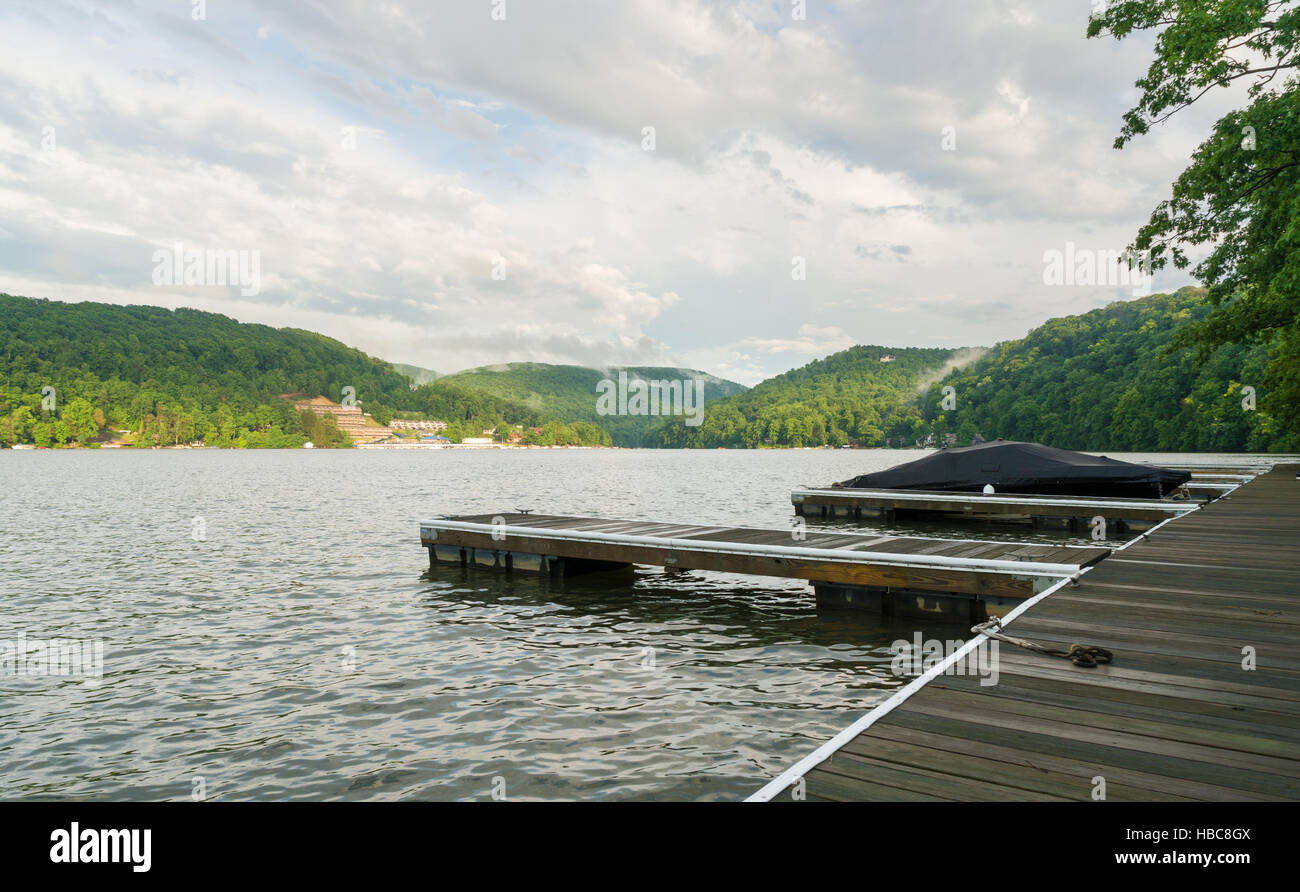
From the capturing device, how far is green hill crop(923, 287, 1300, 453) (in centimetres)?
7980

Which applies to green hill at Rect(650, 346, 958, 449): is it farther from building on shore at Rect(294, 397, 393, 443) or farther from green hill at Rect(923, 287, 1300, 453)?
building on shore at Rect(294, 397, 393, 443)

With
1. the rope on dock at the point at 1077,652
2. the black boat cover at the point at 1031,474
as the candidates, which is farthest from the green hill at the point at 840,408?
the rope on dock at the point at 1077,652

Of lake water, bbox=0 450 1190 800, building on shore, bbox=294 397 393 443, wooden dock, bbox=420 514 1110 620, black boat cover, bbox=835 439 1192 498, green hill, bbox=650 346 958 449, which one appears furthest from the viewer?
building on shore, bbox=294 397 393 443

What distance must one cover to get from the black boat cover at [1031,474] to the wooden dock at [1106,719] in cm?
1568

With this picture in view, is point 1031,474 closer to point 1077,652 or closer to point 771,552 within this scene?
point 771,552

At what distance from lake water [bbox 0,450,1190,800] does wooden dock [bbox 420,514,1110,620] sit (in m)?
0.43

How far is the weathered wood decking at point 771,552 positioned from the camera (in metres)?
9.95

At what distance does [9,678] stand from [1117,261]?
2692cm

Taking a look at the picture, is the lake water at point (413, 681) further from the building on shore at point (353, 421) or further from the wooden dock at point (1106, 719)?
the building on shore at point (353, 421)

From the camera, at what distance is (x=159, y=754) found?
6473 millimetres

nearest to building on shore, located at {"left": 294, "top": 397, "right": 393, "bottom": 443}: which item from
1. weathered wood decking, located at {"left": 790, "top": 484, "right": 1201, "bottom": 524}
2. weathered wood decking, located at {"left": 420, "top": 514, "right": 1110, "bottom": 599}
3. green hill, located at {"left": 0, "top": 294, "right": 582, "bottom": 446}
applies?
green hill, located at {"left": 0, "top": 294, "right": 582, "bottom": 446}

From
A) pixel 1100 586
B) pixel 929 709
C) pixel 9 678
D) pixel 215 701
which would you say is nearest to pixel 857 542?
pixel 1100 586

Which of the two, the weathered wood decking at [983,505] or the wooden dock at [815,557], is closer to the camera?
the wooden dock at [815,557]
